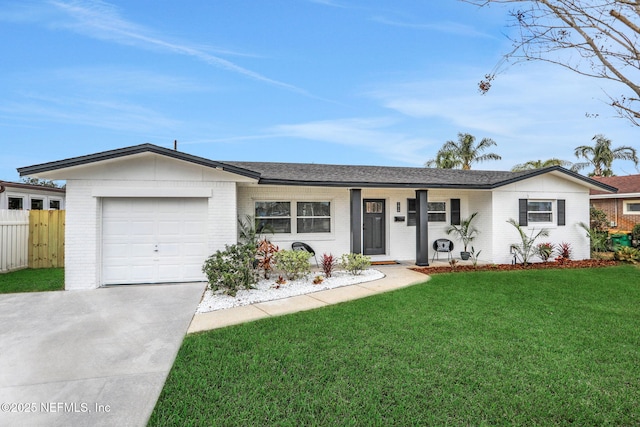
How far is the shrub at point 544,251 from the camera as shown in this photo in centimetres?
1159

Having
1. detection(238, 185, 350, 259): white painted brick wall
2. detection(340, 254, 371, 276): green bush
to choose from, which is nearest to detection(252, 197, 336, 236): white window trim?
detection(238, 185, 350, 259): white painted brick wall

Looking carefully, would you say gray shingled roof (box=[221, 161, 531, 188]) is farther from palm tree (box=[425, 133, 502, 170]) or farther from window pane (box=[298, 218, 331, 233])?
palm tree (box=[425, 133, 502, 170])

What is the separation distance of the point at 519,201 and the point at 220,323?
1111cm

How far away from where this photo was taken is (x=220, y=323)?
513 cm

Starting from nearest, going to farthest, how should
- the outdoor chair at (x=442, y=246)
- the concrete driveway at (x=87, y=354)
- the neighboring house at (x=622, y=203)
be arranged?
the concrete driveway at (x=87, y=354) → the outdoor chair at (x=442, y=246) → the neighboring house at (x=622, y=203)

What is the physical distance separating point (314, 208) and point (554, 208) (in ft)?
29.6

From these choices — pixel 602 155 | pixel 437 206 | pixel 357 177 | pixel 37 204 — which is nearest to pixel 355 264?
pixel 357 177

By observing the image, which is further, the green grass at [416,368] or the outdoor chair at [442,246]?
the outdoor chair at [442,246]

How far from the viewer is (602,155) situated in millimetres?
27641

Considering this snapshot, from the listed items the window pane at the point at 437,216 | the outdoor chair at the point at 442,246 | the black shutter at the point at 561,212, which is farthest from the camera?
the window pane at the point at 437,216

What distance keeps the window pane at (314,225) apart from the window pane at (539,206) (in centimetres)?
748

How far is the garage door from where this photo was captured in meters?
7.84

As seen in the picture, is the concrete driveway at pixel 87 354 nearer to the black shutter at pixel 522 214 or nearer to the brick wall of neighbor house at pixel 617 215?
the black shutter at pixel 522 214

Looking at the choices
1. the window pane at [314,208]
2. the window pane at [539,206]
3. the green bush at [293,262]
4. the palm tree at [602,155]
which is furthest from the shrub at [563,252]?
the palm tree at [602,155]
